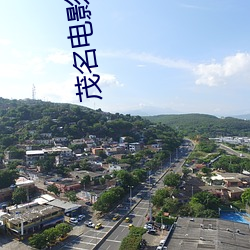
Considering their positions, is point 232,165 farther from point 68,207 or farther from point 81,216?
point 68,207

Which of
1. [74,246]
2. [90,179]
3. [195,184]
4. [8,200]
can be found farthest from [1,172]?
[195,184]

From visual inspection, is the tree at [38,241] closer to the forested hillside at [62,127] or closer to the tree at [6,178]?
the tree at [6,178]

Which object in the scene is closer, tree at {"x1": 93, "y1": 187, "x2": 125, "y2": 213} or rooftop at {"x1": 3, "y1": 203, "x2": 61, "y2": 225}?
rooftop at {"x1": 3, "y1": 203, "x2": 61, "y2": 225}

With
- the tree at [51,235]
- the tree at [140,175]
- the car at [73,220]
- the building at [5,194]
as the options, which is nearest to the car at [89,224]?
the car at [73,220]

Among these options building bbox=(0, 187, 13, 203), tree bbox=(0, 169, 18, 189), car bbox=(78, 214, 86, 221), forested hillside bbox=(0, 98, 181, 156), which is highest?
forested hillside bbox=(0, 98, 181, 156)

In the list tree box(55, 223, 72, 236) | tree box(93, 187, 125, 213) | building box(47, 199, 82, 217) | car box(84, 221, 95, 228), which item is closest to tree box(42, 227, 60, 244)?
tree box(55, 223, 72, 236)

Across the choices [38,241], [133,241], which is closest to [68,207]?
[38,241]

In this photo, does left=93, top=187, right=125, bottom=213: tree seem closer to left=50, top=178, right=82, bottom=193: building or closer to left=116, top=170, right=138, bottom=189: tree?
left=116, top=170, right=138, bottom=189: tree

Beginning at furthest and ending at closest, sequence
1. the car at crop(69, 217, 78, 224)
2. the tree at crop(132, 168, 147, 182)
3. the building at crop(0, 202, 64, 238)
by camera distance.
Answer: the tree at crop(132, 168, 147, 182) < the car at crop(69, 217, 78, 224) < the building at crop(0, 202, 64, 238)

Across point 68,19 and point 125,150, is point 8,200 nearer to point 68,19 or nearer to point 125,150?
point 68,19

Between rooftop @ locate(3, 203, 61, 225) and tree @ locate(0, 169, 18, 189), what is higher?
tree @ locate(0, 169, 18, 189)
